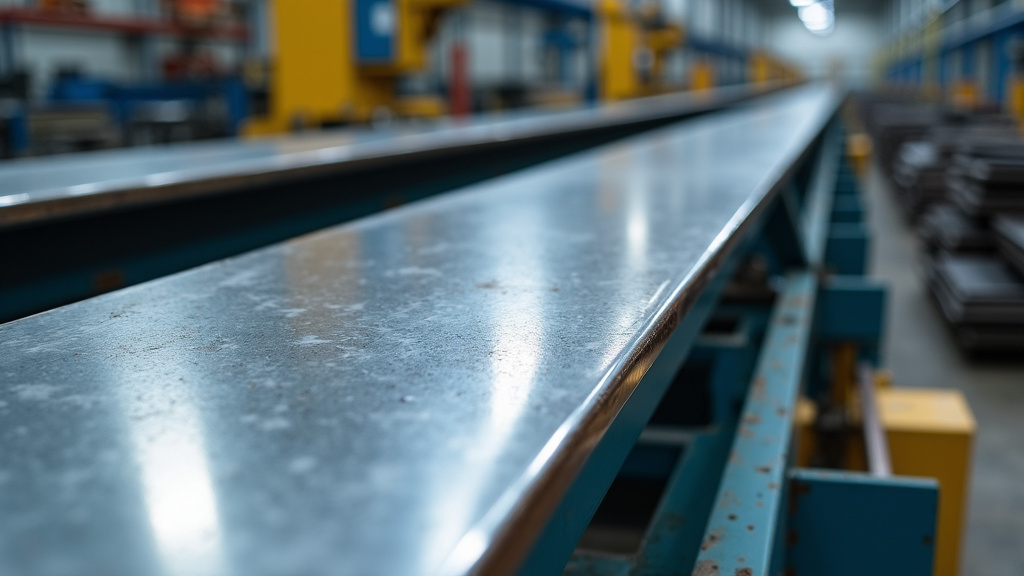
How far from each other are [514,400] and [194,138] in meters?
7.91

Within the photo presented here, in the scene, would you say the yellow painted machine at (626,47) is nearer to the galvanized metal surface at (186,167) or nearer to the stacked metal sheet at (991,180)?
the stacked metal sheet at (991,180)

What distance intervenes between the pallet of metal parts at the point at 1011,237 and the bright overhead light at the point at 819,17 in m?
35.5

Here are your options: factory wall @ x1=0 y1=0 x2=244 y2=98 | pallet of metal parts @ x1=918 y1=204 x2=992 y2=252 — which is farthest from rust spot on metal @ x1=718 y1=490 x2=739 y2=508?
factory wall @ x1=0 y1=0 x2=244 y2=98

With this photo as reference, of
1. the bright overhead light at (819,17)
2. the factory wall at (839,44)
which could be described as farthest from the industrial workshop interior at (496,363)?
the factory wall at (839,44)

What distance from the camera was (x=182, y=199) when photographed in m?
1.65

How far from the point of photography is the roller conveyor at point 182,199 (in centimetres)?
141

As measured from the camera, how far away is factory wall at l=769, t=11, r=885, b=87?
3866 centimetres

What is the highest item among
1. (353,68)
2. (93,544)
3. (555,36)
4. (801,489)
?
(555,36)

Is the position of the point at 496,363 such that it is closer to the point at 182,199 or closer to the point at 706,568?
the point at 706,568

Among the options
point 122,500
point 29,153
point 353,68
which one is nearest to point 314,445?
point 122,500

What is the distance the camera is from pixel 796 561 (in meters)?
1.21

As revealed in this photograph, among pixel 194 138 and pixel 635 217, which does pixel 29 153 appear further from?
pixel 635 217

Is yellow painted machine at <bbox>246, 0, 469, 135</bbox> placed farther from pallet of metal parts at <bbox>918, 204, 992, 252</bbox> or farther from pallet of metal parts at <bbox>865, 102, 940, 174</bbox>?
pallet of metal parts at <bbox>865, 102, 940, 174</bbox>

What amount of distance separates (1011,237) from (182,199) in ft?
9.39
